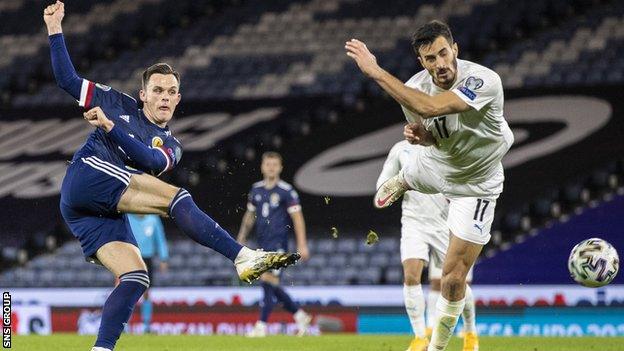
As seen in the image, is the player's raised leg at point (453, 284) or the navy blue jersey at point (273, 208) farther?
the navy blue jersey at point (273, 208)

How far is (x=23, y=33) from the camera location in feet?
83.1

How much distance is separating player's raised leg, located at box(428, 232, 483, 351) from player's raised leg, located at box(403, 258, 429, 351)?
185 centimetres

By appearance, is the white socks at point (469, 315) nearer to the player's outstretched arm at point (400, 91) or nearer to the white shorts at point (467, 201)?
the white shorts at point (467, 201)

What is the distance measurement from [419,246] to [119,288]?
363 centimetres

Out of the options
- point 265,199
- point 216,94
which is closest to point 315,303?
point 265,199

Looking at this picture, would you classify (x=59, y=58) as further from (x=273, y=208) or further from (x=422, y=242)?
(x=273, y=208)

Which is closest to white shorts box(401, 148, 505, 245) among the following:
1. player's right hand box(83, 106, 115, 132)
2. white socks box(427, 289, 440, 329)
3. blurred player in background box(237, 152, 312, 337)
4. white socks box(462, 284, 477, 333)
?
white socks box(462, 284, 477, 333)

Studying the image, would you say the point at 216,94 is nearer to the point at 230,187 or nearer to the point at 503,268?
the point at 230,187

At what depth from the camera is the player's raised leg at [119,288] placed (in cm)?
728

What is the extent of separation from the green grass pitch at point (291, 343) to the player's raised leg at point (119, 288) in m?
3.24

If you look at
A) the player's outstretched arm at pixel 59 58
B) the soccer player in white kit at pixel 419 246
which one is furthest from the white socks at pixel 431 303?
the player's outstretched arm at pixel 59 58

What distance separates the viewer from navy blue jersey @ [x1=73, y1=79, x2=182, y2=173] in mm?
7430

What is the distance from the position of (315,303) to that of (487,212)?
7391mm

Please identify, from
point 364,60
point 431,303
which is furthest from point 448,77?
point 431,303
